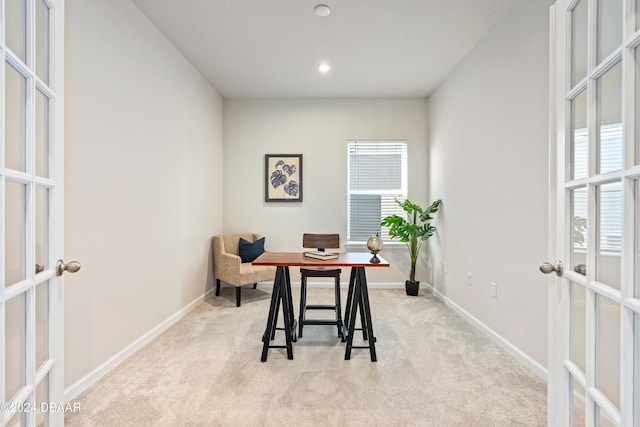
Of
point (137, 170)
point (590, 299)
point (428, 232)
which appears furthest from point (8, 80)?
point (428, 232)

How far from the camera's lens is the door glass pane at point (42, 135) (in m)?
1.08

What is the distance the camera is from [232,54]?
3234 millimetres

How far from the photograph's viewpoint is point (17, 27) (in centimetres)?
97

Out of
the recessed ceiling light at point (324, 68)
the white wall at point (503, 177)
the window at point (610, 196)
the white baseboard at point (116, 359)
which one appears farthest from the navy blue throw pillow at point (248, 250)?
the window at point (610, 196)

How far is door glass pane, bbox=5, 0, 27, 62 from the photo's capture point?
94 cm

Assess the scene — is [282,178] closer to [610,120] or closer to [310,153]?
[310,153]

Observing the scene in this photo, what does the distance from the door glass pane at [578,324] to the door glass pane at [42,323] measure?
70.8 inches

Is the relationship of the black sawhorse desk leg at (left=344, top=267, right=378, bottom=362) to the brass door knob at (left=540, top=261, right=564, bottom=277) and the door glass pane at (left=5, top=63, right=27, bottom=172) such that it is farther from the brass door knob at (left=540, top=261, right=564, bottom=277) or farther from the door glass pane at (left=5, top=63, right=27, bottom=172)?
the door glass pane at (left=5, top=63, right=27, bottom=172)

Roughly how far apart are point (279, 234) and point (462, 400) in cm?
311

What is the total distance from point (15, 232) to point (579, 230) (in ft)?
5.94

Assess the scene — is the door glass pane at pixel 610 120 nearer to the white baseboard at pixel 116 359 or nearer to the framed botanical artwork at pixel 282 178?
the white baseboard at pixel 116 359

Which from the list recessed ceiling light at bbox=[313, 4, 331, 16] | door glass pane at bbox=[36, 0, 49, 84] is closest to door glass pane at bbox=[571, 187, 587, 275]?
door glass pane at bbox=[36, 0, 49, 84]

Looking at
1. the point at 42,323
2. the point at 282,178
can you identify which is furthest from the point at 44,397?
the point at 282,178

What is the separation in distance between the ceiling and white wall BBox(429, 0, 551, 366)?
34cm
